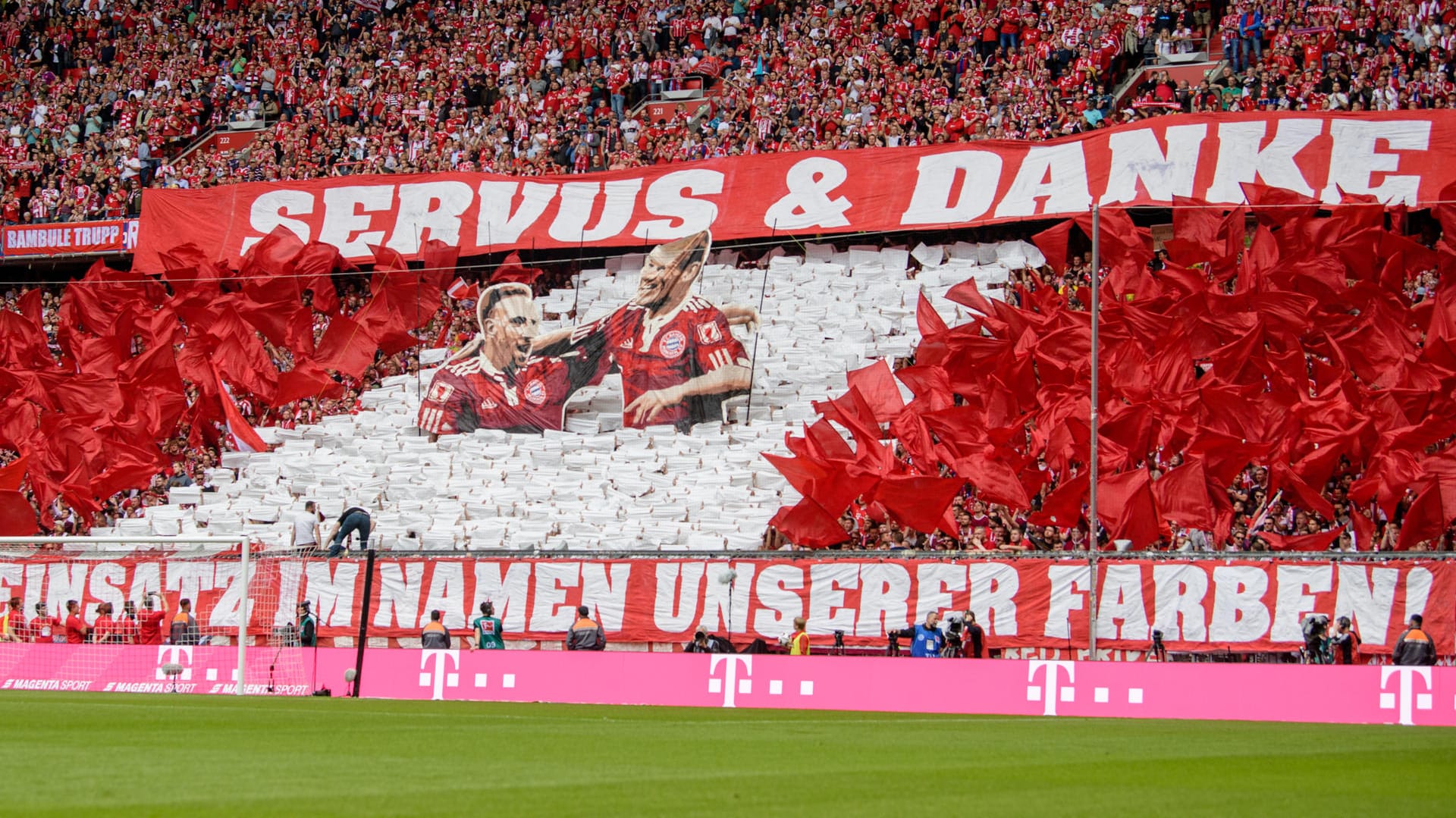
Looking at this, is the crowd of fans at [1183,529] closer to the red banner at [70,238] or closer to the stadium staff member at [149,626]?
the stadium staff member at [149,626]

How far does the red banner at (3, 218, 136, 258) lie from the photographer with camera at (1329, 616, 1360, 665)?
26.7m

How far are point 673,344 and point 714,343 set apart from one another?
29.8 inches

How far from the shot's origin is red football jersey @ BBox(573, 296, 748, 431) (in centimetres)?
2855

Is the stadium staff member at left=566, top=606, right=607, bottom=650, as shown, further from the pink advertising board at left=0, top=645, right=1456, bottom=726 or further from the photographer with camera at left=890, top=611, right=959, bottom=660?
the photographer with camera at left=890, top=611, right=959, bottom=660

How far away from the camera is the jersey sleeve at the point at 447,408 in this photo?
30.1 m

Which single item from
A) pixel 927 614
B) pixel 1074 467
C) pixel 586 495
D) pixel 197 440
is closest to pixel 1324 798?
pixel 927 614

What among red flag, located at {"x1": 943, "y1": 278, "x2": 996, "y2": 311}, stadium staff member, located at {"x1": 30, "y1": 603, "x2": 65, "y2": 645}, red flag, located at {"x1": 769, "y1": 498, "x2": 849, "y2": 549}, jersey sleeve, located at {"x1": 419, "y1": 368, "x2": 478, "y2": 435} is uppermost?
red flag, located at {"x1": 943, "y1": 278, "x2": 996, "y2": 311}

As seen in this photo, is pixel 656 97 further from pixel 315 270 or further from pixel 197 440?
pixel 197 440

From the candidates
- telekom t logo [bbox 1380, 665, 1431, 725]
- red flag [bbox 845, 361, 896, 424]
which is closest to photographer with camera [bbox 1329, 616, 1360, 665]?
telekom t logo [bbox 1380, 665, 1431, 725]

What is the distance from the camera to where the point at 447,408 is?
30188 mm

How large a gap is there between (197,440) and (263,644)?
10838 mm

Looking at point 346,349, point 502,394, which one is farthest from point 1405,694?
point 346,349

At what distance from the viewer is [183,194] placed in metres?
35.9

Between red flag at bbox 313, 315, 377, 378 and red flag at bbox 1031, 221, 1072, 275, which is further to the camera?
A: red flag at bbox 313, 315, 377, 378
